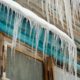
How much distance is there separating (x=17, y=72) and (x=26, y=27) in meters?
0.50

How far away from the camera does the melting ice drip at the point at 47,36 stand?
9.66 feet

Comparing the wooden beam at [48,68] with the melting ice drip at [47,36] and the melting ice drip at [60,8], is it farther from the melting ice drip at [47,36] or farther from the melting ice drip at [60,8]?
the melting ice drip at [60,8]

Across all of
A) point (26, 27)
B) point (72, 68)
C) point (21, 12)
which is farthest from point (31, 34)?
point (72, 68)

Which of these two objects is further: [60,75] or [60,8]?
[60,75]

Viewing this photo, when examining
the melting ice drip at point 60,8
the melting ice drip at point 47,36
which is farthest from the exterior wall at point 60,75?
the melting ice drip at point 60,8

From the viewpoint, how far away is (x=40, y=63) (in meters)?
3.63

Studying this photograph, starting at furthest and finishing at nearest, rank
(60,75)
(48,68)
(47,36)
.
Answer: (60,75)
(47,36)
(48,68)

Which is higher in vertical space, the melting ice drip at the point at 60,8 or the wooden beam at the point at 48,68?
the melting ice drip at the point at 60,8

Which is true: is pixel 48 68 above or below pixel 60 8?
below

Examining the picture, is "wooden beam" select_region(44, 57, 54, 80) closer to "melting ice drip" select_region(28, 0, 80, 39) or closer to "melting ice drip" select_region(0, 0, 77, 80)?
"melting ice drip" select_region(0, 0, 77, 80)

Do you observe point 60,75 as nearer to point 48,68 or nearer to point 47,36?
point 48,68

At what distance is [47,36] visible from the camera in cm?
380

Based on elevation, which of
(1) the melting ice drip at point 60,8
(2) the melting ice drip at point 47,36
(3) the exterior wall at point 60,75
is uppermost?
(1) the melting ice drip at point 60,8

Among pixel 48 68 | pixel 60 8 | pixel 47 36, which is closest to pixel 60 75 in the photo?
pixel 48 68
